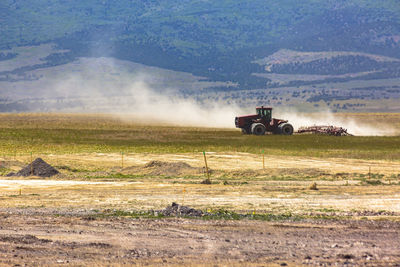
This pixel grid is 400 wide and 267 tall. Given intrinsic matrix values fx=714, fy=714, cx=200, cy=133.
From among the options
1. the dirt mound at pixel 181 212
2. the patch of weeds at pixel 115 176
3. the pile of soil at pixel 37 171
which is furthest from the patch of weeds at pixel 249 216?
the pile of soil at pixel 37 171

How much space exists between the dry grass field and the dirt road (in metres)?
0.03

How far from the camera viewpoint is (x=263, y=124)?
2963 inches

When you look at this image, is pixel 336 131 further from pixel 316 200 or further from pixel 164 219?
pixel 164 219

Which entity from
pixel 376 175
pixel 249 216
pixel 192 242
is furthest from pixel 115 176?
pixel 192 242

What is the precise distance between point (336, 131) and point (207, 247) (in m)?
58.9

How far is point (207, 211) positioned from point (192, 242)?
5.33m

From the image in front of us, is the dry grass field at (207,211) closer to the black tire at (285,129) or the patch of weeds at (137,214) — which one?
the patch of weeds at (137,214)

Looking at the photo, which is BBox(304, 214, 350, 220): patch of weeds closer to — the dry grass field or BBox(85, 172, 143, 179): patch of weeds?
the dry grass field

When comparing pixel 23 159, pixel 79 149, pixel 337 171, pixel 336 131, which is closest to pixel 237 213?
pixel 337 171

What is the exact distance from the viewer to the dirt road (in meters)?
15.8

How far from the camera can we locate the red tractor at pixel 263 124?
243ft

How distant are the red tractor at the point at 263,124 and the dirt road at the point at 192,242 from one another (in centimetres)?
5317

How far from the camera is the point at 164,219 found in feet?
70.2

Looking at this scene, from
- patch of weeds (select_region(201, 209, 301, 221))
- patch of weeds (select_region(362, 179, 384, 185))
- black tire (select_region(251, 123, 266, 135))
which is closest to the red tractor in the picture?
black tire (select_region(251, 123, 266, 135))
